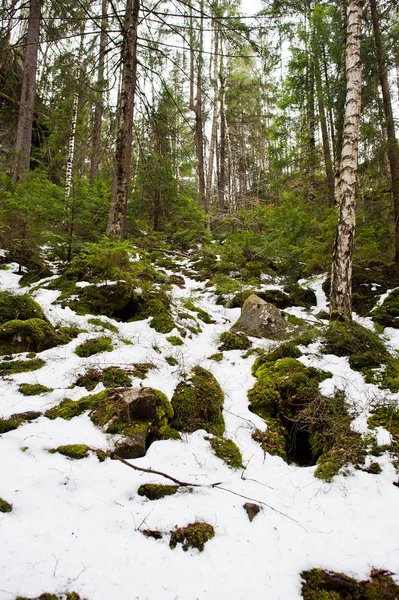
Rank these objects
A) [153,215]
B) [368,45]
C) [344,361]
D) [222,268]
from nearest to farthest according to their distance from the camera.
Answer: [344,361], [368,45], [222,268], [153,215]

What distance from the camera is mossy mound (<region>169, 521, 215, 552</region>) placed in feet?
6.63

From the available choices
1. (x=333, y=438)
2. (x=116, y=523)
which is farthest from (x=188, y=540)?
(x=333, y=438)

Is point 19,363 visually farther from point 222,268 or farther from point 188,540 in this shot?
point 222,268

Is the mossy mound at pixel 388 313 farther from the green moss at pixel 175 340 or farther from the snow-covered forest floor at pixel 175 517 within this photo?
→ the green moss at pixel 175 340

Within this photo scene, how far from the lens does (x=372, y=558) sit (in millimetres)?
2008

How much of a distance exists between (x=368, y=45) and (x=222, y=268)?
7752mm

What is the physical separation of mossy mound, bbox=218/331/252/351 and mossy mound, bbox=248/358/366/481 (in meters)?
1.19

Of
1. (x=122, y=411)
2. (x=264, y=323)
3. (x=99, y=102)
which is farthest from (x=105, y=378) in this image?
(x=99, y=102)

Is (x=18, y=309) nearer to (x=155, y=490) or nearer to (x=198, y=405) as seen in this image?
(x=198, y=405)

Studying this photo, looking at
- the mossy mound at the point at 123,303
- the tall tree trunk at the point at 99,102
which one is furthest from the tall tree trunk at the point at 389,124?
the tall tree trunk at the point at 99,102

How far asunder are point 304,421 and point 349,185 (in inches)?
194

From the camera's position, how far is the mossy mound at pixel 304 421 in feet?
9.66

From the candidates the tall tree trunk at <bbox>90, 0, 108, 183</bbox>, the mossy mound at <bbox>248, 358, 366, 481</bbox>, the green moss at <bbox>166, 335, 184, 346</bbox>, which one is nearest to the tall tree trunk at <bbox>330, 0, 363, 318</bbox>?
the mossy mound at <bbox>248, 358, 366, 481</bbox>

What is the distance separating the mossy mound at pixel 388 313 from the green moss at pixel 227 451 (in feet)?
14.7
